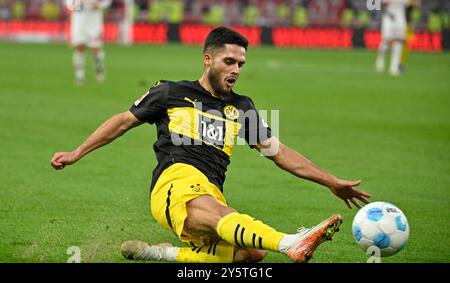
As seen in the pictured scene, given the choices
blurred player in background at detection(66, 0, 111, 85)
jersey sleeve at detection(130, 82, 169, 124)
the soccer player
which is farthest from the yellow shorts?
blurred player in background at detection(66, 0, 111, 85)

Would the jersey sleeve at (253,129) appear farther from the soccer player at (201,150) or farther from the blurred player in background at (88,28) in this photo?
the blurred player in background at (88,28)

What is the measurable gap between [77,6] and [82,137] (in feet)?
28.6

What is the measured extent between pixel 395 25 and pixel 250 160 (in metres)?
13.8

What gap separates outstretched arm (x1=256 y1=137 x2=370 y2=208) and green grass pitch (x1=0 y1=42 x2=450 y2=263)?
0.53 m

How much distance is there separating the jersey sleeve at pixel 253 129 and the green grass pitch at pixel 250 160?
0.86 m

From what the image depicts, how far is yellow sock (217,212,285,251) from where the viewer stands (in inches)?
221

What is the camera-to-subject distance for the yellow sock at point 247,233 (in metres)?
5.62

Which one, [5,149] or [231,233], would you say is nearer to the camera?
[231,233]

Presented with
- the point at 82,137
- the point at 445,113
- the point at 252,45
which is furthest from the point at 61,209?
the point at 252,45

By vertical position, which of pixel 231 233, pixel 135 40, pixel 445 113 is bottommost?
pixel 135 40

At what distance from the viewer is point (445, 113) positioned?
1630 centimetres

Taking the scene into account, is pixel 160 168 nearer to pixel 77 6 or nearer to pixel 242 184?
pixel 242 184

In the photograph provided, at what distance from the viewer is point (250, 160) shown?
37.3 ft

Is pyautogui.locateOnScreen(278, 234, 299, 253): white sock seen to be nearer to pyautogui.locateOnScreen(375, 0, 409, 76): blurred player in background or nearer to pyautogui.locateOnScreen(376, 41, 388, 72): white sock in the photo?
pyautogui.locateOnScreen(375, 0, 409, 76): blurred player in background
